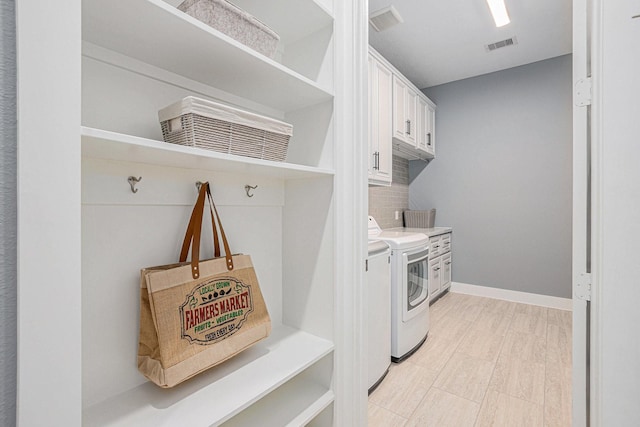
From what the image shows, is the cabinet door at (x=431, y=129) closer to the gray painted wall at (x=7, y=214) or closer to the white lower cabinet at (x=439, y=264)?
the white lower cabinet at (x=439, y=264)

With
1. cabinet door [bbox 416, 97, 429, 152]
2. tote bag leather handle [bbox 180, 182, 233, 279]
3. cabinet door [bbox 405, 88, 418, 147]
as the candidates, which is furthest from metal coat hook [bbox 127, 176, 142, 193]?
cabinet door [bbox 416, 97, 429, 152]

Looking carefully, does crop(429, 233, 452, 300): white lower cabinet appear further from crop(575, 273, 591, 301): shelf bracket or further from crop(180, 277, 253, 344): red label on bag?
crop(180, 277, 253, 344): red label on bag

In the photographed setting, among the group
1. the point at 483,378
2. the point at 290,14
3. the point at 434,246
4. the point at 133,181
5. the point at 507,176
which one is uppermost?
the point at 290,14

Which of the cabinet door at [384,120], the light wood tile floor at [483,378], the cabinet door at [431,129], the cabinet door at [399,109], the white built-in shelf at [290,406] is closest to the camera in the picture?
the white built-in shelf at [290,406]

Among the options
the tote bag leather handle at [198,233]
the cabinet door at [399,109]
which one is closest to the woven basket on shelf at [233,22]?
the tote bag leather handle at [198,233]

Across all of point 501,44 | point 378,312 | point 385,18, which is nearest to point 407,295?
point 378,312

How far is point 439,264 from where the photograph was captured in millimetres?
3584

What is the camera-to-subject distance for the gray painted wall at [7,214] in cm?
50

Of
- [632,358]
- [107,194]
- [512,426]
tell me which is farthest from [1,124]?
[512,426]

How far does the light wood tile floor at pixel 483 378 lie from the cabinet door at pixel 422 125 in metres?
2.00

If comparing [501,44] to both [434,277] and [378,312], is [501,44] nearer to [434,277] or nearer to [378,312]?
[434,277]

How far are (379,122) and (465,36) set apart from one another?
4.19ft

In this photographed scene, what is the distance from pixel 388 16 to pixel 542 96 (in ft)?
7.21

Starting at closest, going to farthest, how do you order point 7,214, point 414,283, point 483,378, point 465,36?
1. point 7,214
2. point 483,378
3. point 414,283
4. point 465,36
